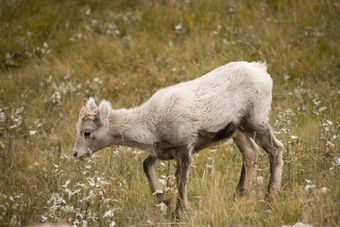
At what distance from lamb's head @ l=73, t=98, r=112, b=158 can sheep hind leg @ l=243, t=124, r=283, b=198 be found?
189cm

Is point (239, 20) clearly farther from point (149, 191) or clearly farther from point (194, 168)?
point (149, 191)

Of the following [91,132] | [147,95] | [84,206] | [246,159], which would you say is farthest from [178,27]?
[84,206]

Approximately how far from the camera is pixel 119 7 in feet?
40.1

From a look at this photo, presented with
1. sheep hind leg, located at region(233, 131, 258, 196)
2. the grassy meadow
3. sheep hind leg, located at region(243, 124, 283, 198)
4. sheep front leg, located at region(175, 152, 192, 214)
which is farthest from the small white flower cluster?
sheep hind leg, located at region(243, 124, 283, 198)

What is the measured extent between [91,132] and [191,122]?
135cm

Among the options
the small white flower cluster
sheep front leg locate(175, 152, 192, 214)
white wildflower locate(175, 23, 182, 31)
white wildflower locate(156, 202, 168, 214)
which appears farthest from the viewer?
white wildflower locate(175, 23, 182, 31)

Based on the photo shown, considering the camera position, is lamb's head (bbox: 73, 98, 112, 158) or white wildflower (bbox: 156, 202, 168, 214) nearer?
white wildflower (bbox: 156, 202, 168, 214)

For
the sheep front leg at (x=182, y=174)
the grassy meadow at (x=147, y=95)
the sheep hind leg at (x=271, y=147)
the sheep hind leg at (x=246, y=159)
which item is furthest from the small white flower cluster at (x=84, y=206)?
the sheep hind leg at (x=271, y=147)

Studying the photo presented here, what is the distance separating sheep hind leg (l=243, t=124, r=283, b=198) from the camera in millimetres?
5879

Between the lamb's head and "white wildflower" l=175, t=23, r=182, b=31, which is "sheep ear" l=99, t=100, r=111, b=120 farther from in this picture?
"white wildflower" l=175, t=23, r=182, b=31

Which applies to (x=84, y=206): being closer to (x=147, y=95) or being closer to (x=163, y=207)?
(x=163, y=207)

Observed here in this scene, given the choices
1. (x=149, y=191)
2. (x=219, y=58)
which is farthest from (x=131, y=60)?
(x=149, y=191)

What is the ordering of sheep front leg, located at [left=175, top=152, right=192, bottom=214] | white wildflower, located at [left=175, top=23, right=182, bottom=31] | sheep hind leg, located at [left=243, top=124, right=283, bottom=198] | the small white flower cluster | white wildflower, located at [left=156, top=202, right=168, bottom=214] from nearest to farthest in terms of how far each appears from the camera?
the small white flower cluster
white wildflower, located at [left=156, top=202, right=168, bottom=214]
sheep front leg, located at [left=175, top=152, right=192, bottom=214]
sheep hind leg, located at [left=243, top=124, right=283, bottom=198]
white wildflower, located at [left=175, top=23, right=182, bottom=31]

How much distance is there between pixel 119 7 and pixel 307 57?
5479 millimetres
